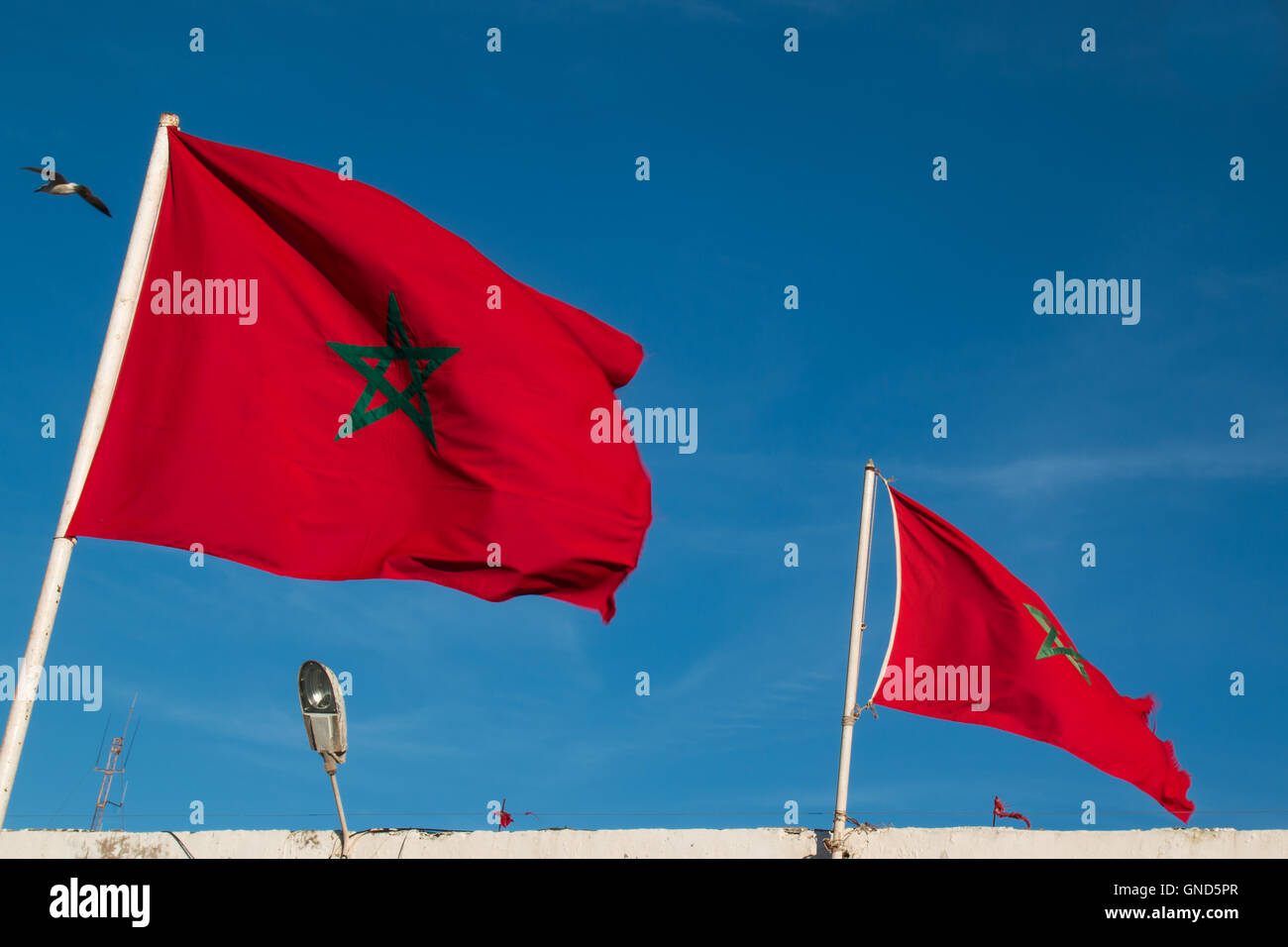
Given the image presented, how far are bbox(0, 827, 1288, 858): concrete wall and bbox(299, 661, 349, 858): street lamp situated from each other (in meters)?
1.11

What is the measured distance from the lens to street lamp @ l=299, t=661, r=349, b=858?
33.4ft

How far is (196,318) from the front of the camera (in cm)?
900

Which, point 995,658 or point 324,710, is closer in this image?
point 324,710

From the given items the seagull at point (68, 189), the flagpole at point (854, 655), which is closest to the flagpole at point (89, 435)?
the seagull at point (68, 189)

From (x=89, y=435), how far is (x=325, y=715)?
10.3ft

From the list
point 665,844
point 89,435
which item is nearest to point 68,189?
point 89,435

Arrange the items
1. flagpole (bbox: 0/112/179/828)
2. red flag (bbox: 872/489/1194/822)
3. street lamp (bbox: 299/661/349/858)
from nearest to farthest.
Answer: flagpole (bbox: 0/112/179/828)
street lamp (bbox: 299/661/349/858)
red flag (bbox: 872/489/1194/822)

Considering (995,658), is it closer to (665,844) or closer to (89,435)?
(665,844)

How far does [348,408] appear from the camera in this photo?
9391 mm

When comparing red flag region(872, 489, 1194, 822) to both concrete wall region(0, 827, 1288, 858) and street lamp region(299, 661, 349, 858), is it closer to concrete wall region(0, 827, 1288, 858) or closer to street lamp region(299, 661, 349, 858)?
concrete wall region(0, 827, 1288, 858)

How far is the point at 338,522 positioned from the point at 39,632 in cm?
213

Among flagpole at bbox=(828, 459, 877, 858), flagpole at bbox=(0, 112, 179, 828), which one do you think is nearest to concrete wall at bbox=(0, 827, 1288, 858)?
flagpole at bbox=(828, 459, 877, 858)

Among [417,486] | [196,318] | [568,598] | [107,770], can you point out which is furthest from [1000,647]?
[107,770]

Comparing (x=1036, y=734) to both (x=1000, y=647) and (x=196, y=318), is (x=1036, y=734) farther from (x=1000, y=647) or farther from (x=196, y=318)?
(x=196, y=318)
